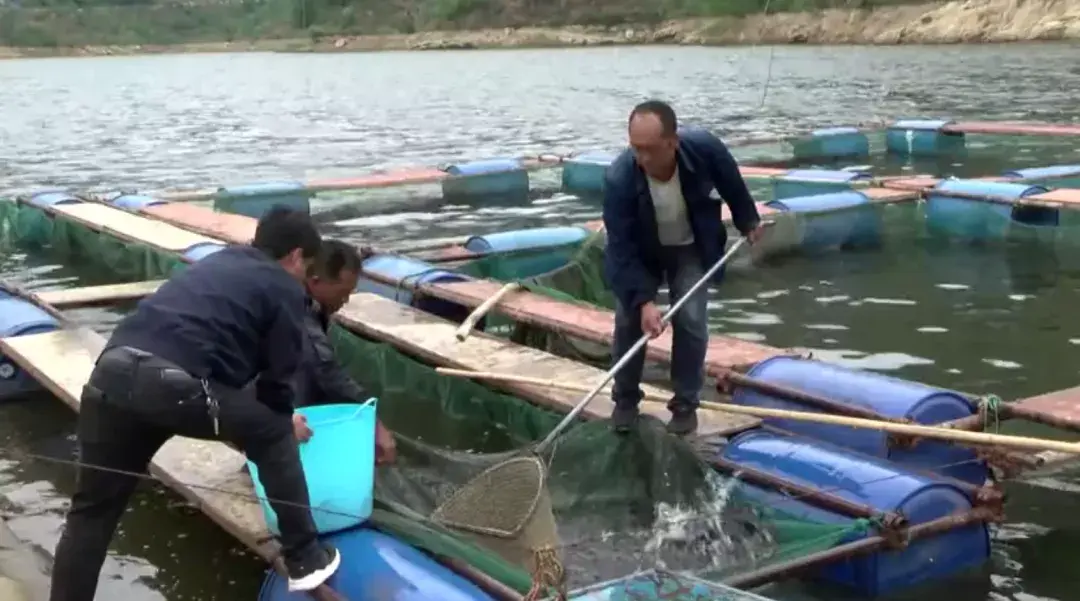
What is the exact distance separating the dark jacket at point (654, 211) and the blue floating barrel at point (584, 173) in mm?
12943

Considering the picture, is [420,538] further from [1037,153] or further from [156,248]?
[1037,153]

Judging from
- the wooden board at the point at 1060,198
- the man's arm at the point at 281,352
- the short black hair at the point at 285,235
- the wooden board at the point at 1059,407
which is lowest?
the wooden board at the point at 1060,198

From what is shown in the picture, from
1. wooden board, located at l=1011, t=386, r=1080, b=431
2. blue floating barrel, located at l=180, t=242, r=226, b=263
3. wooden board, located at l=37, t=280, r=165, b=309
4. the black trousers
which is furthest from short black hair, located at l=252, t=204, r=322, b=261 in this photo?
blue floating barrel, located at l=180, t=242, r=226, b=263

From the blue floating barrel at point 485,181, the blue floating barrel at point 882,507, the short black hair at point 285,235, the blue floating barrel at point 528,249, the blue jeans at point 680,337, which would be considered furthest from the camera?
the blue floating barrel at point 485,181

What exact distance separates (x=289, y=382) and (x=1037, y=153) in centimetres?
2088

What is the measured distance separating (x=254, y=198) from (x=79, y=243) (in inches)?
103

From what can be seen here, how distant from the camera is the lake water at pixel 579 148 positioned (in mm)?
6586

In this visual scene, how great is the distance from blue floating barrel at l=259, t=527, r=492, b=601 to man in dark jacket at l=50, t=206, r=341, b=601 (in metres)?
0.11

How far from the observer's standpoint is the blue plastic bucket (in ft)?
16.7

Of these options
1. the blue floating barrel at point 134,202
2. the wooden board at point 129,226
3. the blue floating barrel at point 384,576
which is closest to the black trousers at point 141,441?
the blue floating barrel at point 384,576

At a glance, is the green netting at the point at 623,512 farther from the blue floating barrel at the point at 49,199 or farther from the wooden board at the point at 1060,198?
the blue floating barrel at the point at 49,199

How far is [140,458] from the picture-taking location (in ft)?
15.3

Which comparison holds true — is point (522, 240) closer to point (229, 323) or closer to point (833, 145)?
point (229, 323)

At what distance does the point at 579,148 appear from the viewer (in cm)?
2639
